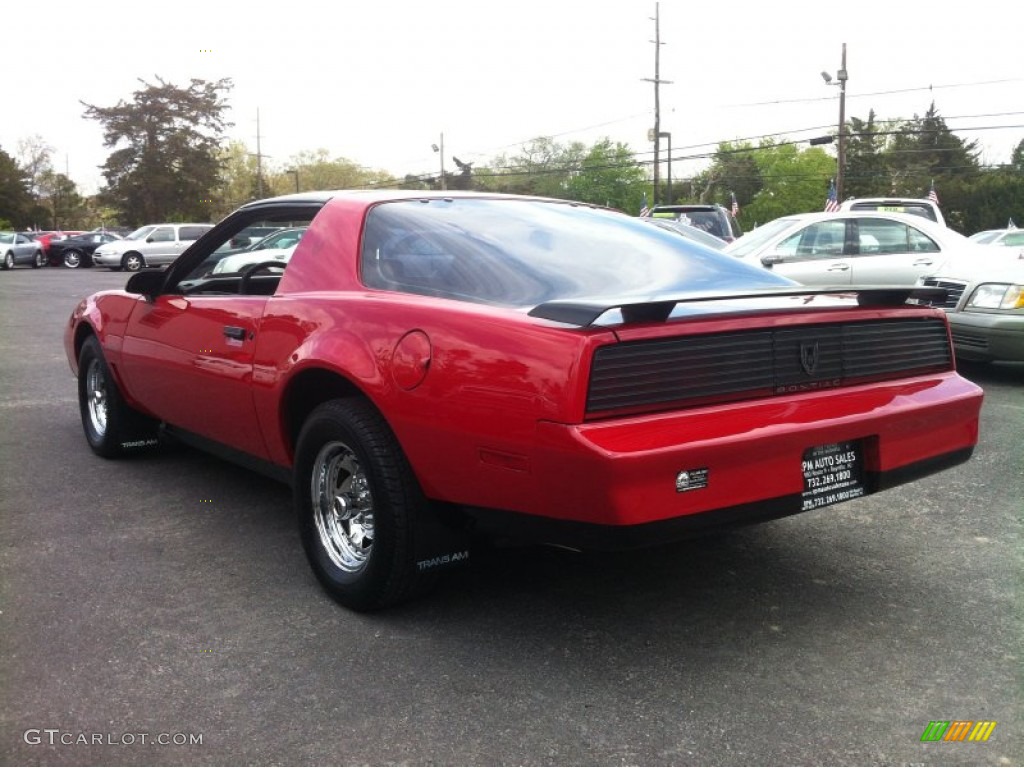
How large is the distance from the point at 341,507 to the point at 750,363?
151 cm

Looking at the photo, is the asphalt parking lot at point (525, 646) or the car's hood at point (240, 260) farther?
the car's hood at point (240, 260)

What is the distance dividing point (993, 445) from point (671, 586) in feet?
9.94

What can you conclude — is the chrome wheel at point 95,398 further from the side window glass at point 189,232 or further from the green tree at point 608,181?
the green tree at point 608,181

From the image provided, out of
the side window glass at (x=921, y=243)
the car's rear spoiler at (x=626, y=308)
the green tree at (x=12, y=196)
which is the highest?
the green tree at (x=12, y=196)

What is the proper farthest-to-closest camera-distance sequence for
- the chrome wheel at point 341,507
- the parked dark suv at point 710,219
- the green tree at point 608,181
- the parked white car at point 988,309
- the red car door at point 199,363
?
the green tree at point 608,181
the parked dark suv at point 710,219
the parked white car at point 988,309
the red car door at point 199,363
the chrome wheel at point 341,507

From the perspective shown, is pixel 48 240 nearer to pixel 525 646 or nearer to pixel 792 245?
pixel 792 245

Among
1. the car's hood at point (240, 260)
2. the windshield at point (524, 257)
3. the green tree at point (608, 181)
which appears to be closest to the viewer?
the windshield at point (524, 257)

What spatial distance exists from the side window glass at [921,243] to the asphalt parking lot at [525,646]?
6.04 meters

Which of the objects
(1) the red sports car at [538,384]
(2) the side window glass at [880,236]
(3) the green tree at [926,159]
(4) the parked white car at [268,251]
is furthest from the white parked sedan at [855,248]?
(3) the green tree at [926,159]

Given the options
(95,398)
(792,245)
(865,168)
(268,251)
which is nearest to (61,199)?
(865,168)

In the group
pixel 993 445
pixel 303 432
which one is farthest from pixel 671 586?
pixel 993 445

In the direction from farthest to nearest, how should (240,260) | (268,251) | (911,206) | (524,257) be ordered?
(911,206) → (268,251) → (240,260) → (524,257)

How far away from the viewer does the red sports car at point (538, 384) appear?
263 centimetres

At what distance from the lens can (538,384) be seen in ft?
8.63
